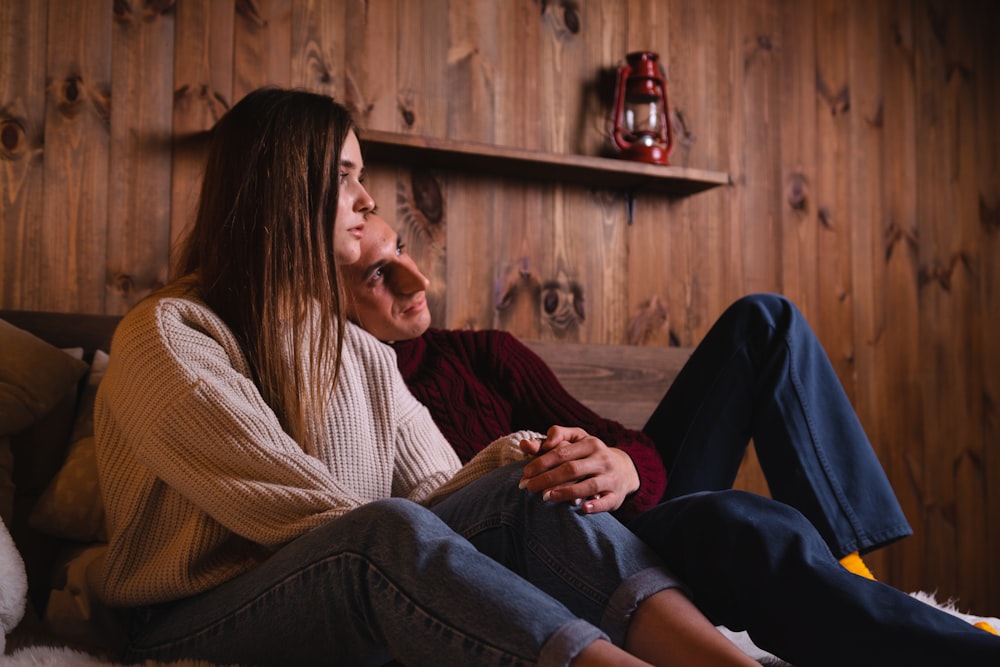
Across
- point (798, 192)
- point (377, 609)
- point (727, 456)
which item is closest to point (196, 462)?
point (377, 609)

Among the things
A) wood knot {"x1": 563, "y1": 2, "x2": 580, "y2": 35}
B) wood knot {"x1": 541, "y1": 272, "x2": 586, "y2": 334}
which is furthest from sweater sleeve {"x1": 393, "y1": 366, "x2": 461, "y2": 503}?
wood knot {"x1": 563, "y1": 2, "x2": 580, "y2": 35}

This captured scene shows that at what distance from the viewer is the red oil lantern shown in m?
2.22

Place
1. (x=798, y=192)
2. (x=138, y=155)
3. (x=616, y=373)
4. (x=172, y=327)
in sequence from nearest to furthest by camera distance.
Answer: (x=172, y=327) < (x=138, y=155) < (x=616, y=373) < (x=798, y=192)

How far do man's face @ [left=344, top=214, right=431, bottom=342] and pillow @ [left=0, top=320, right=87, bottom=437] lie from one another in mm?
444

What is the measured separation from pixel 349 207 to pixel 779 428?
0.73 meters

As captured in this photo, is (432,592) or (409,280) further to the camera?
(409,280)

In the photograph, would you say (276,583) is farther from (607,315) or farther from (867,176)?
(867,176)

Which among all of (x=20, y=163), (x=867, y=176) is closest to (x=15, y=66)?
(x=20, y=163)

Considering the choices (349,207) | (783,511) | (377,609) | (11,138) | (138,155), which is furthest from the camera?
(138,155)

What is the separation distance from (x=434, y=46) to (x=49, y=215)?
89cm

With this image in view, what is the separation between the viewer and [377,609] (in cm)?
91

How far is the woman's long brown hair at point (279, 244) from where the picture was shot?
1229 mm

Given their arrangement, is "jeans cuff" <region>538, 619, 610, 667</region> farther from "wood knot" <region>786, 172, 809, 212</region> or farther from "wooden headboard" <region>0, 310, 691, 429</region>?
"wood knot" <region>786, 172, 809, 212</region>

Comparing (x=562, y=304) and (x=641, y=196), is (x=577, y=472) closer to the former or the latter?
(x=562, y=304)
